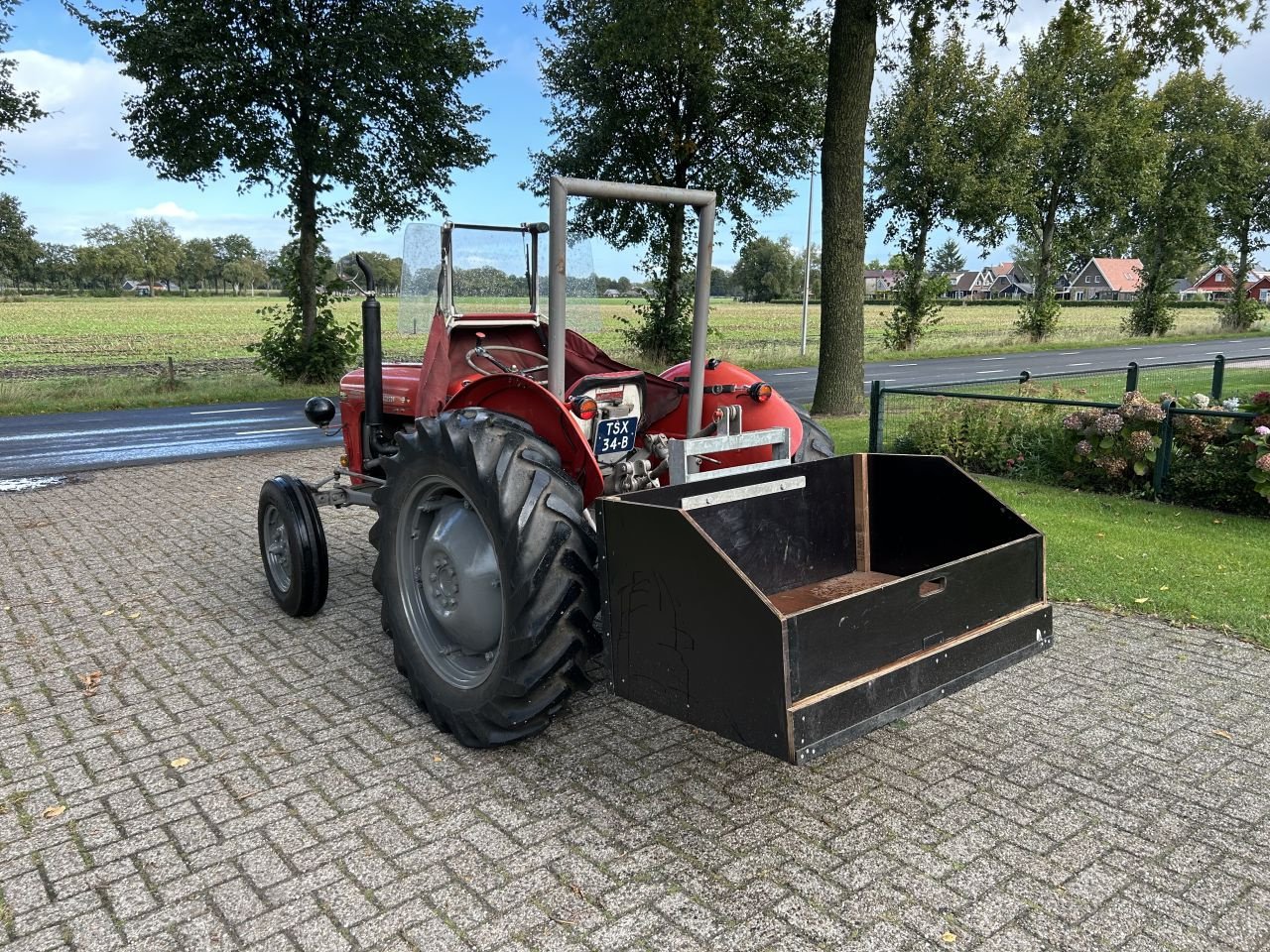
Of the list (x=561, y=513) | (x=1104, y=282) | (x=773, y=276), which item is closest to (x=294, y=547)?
(x=561, y=513)

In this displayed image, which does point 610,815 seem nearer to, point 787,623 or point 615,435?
point 787,623

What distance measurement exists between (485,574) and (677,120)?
19124 millimetres

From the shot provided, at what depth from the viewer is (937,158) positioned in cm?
2836

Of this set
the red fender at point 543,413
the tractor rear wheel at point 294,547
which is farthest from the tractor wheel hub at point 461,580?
the tractor rear wheel at point 294,547

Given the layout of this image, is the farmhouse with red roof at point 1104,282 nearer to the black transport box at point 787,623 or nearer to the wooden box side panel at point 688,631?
the black transport box at point 787,623

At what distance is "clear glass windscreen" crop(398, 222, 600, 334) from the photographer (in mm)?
4750

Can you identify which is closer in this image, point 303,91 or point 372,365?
point 372,365

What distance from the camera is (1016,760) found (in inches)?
135

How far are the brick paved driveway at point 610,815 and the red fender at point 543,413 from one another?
1.06 meters

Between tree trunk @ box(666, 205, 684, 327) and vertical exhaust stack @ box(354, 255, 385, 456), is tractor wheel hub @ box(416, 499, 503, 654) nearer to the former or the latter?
vertical exhaust stack @ box(354, 255, 385, 456)

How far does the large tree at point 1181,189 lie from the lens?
37.0m

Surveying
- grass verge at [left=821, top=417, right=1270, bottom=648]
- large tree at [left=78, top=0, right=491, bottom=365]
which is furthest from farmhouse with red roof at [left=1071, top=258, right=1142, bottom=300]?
grass verge at [left=821, top=417, right=1270, bottom=648]

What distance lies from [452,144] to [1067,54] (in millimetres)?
11642

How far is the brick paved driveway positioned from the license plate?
1.12m
